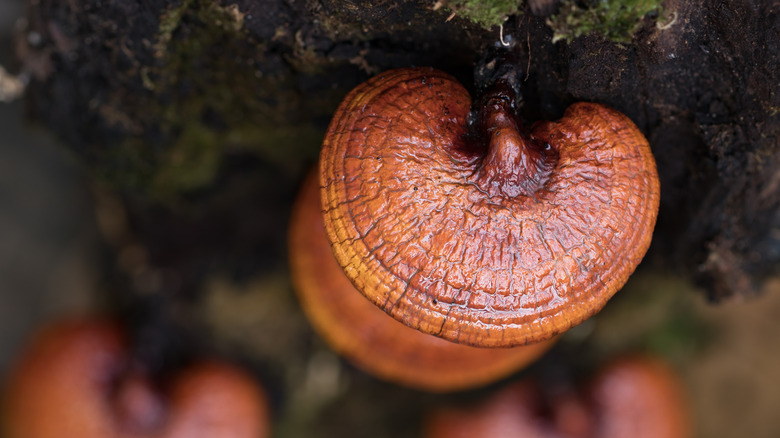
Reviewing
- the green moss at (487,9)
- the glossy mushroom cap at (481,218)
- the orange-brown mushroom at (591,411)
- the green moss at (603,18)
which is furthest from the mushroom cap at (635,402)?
the green moss at (487,9)

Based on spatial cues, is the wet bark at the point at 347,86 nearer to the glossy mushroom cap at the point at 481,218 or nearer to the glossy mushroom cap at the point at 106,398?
the glossy mushroom cap at the point at 481,218

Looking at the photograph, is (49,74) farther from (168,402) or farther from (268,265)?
(168,402)

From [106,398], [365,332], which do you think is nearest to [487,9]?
[365,332]

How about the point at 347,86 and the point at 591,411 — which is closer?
the point at 347,86

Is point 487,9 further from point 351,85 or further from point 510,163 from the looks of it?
point 351,85

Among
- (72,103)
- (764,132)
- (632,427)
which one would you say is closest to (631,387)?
(632,427)
